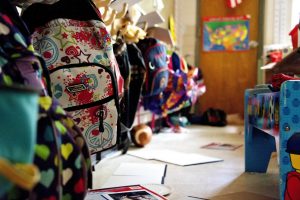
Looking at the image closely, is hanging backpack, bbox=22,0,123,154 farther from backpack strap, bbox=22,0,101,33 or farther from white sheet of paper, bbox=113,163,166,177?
white sheet of paper, bbox=113,163,166,177

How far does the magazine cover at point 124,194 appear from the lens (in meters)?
0.98

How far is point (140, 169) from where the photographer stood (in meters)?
1.45

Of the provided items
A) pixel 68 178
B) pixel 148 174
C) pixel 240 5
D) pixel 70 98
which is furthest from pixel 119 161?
pixel 240 5

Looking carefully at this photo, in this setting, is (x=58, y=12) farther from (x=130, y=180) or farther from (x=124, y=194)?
(x=130, y=180)

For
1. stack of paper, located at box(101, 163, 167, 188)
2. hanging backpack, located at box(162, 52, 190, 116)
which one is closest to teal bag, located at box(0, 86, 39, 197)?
stack of paper, located at box(101, 163, 167, 188)

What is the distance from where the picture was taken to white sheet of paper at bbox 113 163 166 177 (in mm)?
1380

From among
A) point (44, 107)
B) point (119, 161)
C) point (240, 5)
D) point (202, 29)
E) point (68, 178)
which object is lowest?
point (119, 161)

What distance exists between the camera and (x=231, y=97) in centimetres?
374

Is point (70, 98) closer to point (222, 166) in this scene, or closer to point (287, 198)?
point (287, 198)

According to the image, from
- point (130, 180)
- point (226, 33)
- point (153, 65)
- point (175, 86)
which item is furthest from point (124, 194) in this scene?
point (226, 33)

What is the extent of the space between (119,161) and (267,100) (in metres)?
0.81

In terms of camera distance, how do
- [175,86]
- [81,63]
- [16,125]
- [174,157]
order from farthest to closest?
[175,86], [174,157], [81,63], [16,125]

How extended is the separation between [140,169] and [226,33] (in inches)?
104

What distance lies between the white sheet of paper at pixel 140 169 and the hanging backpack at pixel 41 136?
810 millimetres
